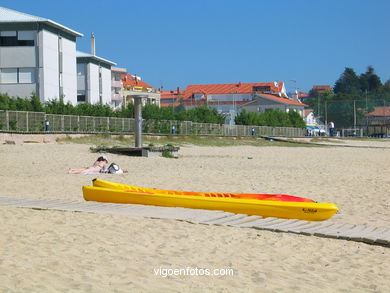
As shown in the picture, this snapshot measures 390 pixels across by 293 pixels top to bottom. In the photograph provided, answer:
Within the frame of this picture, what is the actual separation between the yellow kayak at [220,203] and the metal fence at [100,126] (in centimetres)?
2122

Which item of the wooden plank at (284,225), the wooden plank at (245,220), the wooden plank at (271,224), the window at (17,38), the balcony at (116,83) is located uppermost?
the window at (17,38)

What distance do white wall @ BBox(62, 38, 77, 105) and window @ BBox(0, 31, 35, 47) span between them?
17.9ft

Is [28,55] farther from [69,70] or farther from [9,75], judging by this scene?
[69,70]

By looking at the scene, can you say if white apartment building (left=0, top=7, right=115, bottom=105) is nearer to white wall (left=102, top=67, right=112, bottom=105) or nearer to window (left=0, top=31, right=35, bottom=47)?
window (left=0, top=31, right=35, bottom=47)

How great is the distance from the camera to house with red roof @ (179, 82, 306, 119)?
126 metres

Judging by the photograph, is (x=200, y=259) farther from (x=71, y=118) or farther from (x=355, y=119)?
(x=355, y=119)

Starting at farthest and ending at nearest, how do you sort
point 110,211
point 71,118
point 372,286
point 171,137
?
point 171,137 < point 71,118 < point 110,211 < point 372,286

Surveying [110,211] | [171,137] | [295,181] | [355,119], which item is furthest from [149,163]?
[355,119]

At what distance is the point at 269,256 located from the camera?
701 cm

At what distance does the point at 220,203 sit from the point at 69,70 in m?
52.6

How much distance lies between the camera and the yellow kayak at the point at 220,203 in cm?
920

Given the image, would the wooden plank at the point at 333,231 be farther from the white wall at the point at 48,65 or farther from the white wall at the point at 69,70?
the white wall at the point at 69,70

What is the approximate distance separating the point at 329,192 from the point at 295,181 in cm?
247

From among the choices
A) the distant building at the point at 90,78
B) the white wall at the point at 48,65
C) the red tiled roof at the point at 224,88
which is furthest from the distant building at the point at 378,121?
the white wall at the point at 48,65
